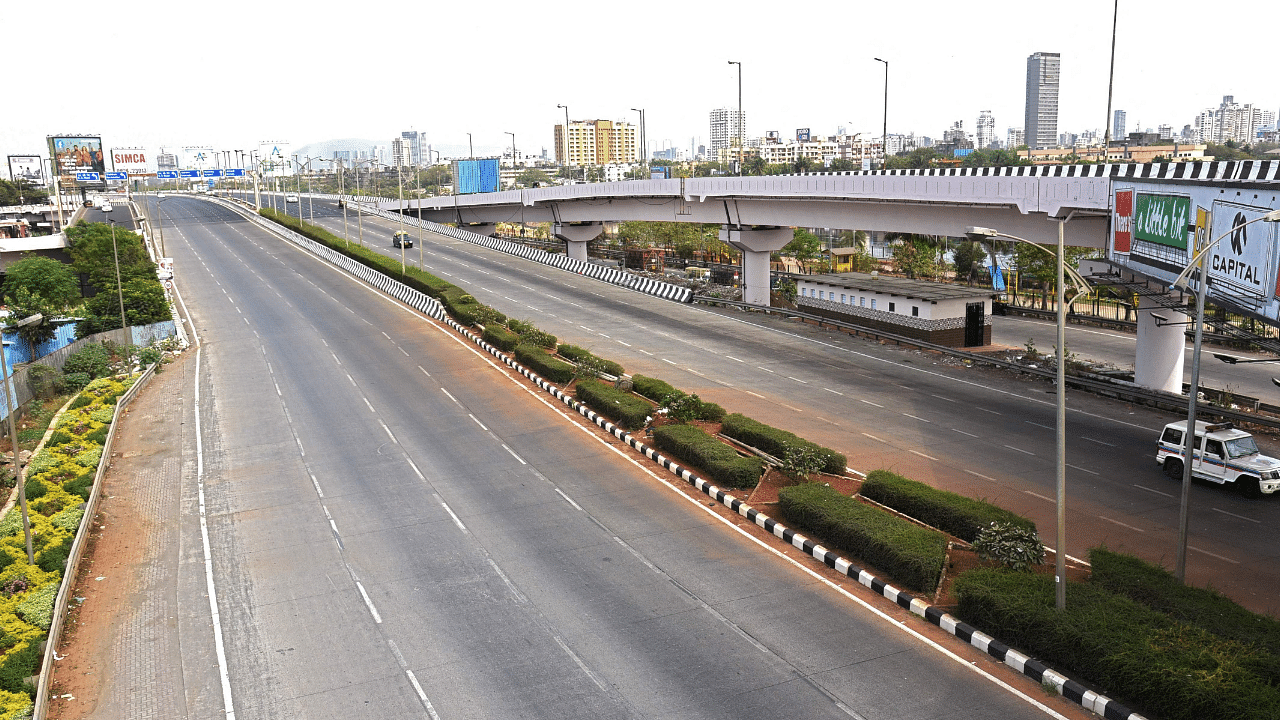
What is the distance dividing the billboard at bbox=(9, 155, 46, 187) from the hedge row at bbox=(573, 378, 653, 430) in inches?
6640

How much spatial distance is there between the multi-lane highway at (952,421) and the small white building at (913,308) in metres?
2.12

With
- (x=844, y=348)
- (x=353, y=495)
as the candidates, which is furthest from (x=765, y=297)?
(x=353, y=495)

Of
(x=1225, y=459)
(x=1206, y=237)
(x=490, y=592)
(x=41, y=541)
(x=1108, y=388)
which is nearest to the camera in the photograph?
(x=490, y=592)

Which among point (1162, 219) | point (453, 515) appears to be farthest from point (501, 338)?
point (1162, 219)

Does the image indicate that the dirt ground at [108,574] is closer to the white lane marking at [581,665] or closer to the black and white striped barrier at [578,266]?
the white lane marking at [581,665]

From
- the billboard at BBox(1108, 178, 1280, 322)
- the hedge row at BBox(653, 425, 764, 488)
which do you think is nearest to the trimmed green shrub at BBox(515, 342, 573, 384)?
the hedge row at BBox(653, 425, 764, 488)

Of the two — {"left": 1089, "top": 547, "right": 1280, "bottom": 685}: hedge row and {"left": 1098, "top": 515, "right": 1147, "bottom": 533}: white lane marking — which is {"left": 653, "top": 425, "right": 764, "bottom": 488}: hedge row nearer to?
{"left": 1098, "top": 515, "right": 1147, "bottom": 533}: white lane marking

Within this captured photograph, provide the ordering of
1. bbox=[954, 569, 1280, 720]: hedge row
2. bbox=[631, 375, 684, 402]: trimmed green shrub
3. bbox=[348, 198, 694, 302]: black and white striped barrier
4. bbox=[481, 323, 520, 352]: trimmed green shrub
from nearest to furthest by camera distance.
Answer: bbox=[954, 569, 1280, 720]: hedge row → bbox=[631, 375, 684, 402]: trimmed green shrub → bbox=[481, 323, 520, 352]: trimmed green shrub → bbox=[348, 198, 694, 302]: black and white striped barrier

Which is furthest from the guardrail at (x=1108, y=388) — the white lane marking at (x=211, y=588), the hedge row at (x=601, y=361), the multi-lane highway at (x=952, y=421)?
the white lane marking at (x=211, y=588)

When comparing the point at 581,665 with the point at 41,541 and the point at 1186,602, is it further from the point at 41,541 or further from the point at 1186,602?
the point at 41,541

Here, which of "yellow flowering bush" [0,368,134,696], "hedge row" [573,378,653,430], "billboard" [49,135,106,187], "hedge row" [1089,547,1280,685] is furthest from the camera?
"billboard" [49,135,106,187]

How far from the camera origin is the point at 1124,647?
14219 millimetres

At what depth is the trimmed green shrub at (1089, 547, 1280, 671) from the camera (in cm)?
1457

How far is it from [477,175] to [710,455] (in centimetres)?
9753
